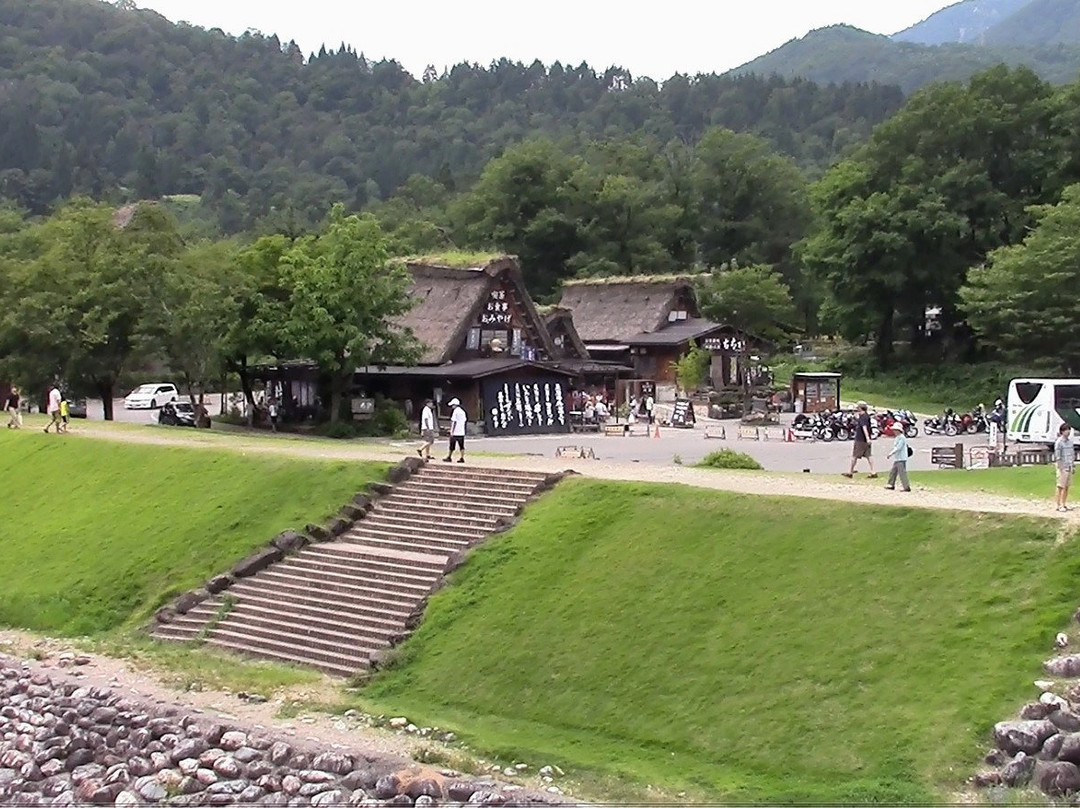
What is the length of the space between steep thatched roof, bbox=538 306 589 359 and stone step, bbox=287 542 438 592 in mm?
28980

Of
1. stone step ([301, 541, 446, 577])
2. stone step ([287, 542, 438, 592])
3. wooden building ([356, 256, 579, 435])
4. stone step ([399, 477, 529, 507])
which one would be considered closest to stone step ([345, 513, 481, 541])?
stone step ([301, 541, 446, 577])

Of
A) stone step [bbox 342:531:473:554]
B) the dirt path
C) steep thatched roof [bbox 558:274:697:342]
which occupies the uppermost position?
steep thatched roof [bbox 558:274:697:342]

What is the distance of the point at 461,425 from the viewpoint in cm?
2419

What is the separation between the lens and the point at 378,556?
2088 centimetres

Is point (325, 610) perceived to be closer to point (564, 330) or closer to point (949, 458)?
point (949, 458)

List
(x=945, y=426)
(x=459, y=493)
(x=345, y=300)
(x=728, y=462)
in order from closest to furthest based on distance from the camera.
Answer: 1. (x=459, y=493)
2. (x=728, y=462)
3. (x=345, y=300)
4. (x=945, y=426)

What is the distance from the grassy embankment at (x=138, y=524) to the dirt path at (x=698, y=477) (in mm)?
1336

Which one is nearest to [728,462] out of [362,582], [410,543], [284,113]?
[410,543]

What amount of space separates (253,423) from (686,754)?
103 ft

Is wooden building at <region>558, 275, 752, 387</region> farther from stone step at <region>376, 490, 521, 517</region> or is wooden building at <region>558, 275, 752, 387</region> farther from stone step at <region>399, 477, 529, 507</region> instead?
stone step at <region>376, 490, 521, 517</region>

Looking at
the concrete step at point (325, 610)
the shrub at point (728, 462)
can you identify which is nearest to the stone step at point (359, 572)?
the concrete step at point (325, 610)

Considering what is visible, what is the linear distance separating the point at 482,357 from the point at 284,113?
135 m

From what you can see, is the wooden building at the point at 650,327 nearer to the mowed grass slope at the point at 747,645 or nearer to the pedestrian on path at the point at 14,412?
the pedestrian on path at the point at 14,412

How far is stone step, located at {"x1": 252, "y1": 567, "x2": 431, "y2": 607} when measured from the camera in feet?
64.0
